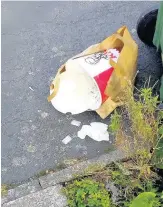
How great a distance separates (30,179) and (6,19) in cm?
183

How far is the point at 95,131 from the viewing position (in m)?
4.19

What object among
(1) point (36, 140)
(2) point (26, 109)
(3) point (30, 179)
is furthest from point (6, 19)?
(3) point (30, 179)

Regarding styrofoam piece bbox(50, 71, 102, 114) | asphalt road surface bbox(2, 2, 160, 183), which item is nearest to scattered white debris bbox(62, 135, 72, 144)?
asphalt road surface bbox(2, 2, 160, 183)

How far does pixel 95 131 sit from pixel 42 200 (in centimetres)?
79

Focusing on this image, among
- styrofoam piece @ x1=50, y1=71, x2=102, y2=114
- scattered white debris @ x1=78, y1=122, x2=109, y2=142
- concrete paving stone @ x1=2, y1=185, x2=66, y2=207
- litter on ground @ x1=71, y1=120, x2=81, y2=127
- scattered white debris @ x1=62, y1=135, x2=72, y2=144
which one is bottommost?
concrete paving stone @ x1=2, y1=185, x2=66, y2=207

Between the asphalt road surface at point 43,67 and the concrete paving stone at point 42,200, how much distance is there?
0.93ft

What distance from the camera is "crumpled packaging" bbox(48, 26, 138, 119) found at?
4129mm

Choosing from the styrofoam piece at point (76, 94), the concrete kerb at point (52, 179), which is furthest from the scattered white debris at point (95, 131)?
the concrete kerb at point (52, 179)

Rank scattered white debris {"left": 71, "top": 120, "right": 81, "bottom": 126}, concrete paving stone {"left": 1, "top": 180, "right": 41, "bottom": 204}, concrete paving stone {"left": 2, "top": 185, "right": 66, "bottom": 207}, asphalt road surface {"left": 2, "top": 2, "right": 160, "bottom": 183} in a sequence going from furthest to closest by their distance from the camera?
scattered white debris {"left": 71, "top": 120, "right": 81, "bottom": 126}, asphalt road surface {"left": 2, "top": 2, "right": 160, "bottom": 183}, concrete paving stone {"left": 1, "top": 180, "right": 41, "bottom": 204}, concrete paving stone {"left": 2, "top": 185, "right": 66, "bottom": 207}

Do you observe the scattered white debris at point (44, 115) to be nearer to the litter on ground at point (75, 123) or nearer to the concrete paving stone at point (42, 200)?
the litter on ground at point (75, 123)

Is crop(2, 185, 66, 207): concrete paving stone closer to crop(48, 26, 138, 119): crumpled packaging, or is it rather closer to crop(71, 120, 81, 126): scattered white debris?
crop(71, 120, 81, 126): scattered white debris

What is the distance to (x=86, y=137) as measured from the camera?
418 centimetres

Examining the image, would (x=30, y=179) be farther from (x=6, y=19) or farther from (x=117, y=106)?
(x=6, y=19)

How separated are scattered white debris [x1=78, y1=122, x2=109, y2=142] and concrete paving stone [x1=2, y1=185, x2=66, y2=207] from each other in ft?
2.03
